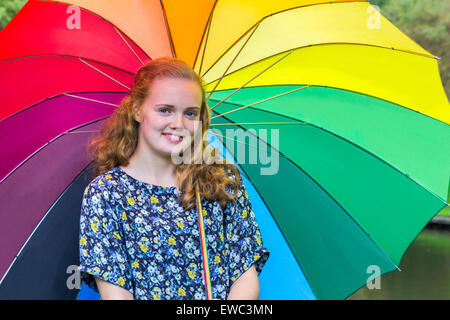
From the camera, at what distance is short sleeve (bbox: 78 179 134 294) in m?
2.44

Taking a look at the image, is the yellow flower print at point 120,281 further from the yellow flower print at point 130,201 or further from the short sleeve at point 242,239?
the short sleeve at point 242,239

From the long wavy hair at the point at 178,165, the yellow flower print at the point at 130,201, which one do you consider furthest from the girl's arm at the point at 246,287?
the yellow flower print at the point at 130,201

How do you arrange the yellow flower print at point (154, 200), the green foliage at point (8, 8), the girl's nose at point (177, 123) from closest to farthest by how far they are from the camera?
1. the girl's nose at point (177, 123)
2. the yellow flower print at point (154, 200)
3. the green foliage at point (8, 8)

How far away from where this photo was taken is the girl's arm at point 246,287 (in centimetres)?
261

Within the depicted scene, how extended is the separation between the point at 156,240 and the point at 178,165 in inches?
13.9

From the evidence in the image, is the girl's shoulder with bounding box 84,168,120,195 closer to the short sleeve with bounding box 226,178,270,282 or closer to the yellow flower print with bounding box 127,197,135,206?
the yellow flower print with bounding box 127,197,135,206

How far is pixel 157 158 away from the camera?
8.80ft

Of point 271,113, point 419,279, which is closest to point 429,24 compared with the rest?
point 419,279

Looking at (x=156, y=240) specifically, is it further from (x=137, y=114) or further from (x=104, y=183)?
(x=137, y=114)

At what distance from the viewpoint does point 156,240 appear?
2545 millimetres

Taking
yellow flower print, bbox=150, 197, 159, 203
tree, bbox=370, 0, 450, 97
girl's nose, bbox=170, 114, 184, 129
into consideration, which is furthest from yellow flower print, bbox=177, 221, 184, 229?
tree, bbox=370, 0, 450, 97

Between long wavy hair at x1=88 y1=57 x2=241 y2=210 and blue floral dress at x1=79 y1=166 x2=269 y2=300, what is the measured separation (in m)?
0.05

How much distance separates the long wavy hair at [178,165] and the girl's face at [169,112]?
0.11 ft
